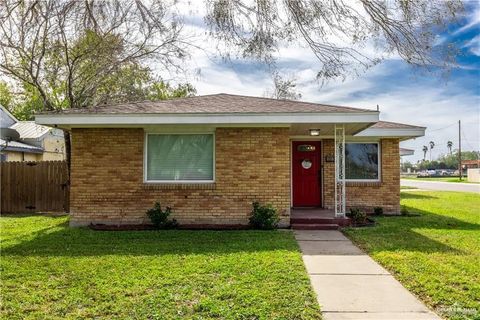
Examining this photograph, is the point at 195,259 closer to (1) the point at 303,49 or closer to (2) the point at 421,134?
(1) the point at 303,49

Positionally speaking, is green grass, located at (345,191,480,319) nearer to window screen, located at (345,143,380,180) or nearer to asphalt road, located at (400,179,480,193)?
window screen, located at (345,143,380,180)

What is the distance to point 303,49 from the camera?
7383 mm

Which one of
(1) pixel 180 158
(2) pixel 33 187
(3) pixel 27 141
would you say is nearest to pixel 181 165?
(1) pixel 180 158

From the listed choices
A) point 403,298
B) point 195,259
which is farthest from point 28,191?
point 403,298

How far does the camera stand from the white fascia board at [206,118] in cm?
918

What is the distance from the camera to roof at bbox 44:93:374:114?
369 inches

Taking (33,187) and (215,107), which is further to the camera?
(33,187)

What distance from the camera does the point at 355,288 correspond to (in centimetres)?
498

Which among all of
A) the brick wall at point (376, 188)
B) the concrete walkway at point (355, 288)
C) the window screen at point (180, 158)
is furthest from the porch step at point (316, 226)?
the brick wall at point (376, 188)

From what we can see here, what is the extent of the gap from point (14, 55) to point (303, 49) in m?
10.5

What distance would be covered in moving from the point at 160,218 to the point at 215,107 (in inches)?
119

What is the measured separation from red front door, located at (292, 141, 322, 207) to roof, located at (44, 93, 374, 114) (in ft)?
8.09

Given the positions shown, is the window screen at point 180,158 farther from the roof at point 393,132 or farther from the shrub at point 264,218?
the roof at point 393,132

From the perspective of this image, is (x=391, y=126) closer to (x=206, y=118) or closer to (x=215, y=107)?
(x=215, y=107)
